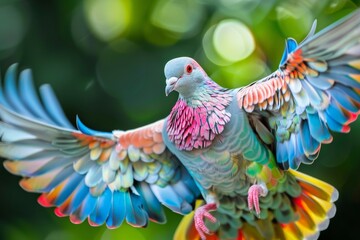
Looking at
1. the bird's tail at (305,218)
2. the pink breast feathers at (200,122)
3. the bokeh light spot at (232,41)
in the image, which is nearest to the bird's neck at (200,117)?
the pink breast feathers at (200,122)

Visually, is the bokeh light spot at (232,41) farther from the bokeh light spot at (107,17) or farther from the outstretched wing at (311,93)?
the outstretched wing at (311,93)

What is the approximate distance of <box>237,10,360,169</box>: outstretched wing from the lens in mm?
1359

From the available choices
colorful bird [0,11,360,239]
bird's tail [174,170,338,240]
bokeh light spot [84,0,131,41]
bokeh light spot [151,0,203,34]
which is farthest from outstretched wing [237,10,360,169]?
bokeh light spot [84,0,131,41]

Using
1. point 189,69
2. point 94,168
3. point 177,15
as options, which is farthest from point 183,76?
point 177,15

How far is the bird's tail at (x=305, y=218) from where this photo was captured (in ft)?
6.08

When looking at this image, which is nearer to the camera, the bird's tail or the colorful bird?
the colorful bird

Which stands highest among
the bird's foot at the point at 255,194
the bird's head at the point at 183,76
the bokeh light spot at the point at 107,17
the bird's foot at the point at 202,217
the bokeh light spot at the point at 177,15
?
the bird's head at the point at 183,76

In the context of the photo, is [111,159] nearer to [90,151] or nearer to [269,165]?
[90,151]

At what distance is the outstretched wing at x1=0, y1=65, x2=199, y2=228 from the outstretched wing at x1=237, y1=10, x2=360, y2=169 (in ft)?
1.13

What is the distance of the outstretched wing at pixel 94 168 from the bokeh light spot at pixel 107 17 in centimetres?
113

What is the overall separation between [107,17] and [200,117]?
4.81 ft

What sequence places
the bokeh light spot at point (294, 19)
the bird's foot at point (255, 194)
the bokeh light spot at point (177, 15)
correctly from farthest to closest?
the bokeh light spot at point (177, 15) < the bokeh light spot at point (294, 19) < the bird's foot at point (255, 194)

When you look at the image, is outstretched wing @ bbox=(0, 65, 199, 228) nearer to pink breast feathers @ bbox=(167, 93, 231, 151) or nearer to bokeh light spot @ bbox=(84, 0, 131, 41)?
pink breast feathers @ bbox=(167, 93, 231, 151)

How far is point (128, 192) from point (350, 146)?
1171 millimetres
